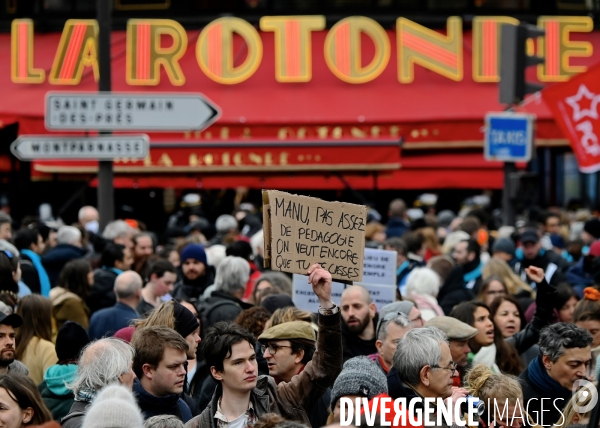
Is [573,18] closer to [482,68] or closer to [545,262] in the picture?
[482,68]

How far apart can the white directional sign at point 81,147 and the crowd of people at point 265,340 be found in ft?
2.53

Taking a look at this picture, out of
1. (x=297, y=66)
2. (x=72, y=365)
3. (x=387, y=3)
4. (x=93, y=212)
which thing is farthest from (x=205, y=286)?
(x=387, y=3)

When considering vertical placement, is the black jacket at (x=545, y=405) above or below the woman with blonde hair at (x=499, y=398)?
below

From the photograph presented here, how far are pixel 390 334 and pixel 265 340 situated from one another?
29.6 inches

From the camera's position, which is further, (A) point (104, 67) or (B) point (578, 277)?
(A) point (104, 67)

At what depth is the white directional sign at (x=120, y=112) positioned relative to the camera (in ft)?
35.9

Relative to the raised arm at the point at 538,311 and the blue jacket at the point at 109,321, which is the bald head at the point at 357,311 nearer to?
the raised arm at the point at 538,311

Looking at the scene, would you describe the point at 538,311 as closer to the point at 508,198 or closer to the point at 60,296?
the point at 60,296

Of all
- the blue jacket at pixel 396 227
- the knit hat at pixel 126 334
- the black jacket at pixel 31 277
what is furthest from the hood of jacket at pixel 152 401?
the blue jacket at pixel 396 227

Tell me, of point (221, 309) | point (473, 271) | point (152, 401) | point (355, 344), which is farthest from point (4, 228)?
point (152, 401)

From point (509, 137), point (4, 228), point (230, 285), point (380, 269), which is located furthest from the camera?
point (509, 137)

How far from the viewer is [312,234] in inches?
238

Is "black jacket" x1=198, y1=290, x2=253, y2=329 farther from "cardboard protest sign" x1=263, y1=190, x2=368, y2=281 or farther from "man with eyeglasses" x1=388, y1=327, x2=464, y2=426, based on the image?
"man with eyeglasses" x1=388, y1=327, x2=464, y2=426

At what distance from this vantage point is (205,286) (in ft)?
34.2
